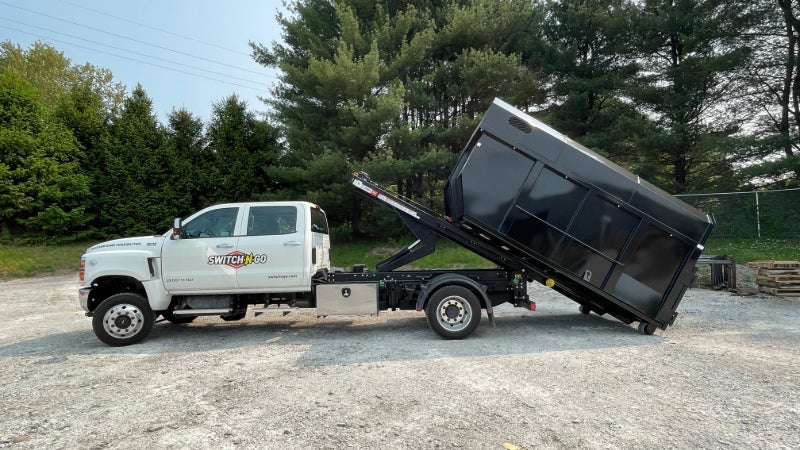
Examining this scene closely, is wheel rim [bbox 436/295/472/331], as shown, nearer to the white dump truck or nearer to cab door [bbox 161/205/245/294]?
the white dump truck

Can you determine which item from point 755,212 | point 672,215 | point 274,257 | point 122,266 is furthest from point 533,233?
point 755,212

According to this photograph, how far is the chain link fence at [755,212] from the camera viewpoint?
13797mm

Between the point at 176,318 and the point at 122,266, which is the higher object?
the point at 122,266

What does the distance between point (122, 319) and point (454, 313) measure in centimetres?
500

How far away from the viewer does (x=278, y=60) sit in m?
18.7

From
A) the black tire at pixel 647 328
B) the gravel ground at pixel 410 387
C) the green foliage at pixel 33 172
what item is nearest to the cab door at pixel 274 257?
the gravel ground at pixel 410 387

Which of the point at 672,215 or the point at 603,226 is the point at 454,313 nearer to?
the point at 603,226

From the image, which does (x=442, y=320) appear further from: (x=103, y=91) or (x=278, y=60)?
(x=103, y=91)

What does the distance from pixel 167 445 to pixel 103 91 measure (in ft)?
131

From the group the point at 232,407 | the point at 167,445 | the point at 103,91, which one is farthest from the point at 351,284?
the point at 103,91

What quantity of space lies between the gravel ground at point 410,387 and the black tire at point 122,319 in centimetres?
21

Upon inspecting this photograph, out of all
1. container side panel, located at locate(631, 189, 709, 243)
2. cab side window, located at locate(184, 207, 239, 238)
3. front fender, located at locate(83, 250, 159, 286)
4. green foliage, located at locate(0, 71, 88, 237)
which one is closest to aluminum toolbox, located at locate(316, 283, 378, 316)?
cab side window, located at locate(184, 207, 239, 238)

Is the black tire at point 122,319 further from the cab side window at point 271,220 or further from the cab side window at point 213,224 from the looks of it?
the cab side window at point 271,220

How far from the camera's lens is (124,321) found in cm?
643
